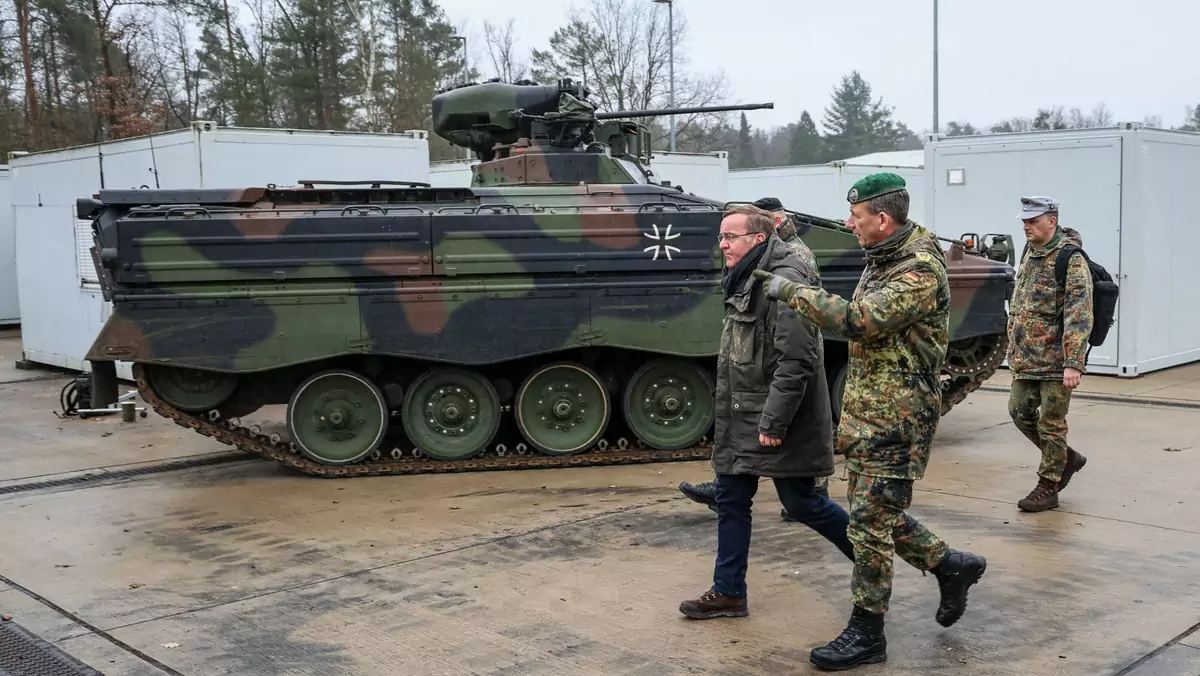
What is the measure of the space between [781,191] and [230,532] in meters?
15.7

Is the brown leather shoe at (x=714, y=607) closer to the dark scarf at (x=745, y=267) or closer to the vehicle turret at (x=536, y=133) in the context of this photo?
the dark scarf at (x=745, y=267)

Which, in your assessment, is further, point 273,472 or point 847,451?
point 273,472

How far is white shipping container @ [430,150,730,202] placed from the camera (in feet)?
60.0

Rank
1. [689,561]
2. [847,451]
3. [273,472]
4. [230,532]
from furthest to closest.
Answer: [273,472] < [230,532] < [689,561] < [847,451]

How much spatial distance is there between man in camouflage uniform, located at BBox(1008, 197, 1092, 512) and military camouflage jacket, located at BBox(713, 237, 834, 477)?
261cm

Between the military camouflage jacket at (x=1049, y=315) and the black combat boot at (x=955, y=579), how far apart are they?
7.88 feet

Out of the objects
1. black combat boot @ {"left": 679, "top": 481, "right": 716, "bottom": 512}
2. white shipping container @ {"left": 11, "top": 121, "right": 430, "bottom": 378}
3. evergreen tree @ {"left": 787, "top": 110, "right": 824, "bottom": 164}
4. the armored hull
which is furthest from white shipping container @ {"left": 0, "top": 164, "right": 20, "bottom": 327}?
evergreen tree @ {"left": 787, "top": 110, "right": 824, "bottom": 164}

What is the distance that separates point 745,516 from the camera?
5.02 m

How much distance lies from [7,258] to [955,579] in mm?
20466

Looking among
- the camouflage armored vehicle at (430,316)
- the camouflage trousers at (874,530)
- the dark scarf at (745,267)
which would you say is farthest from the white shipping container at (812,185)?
the camouflage trousers at (874,530)

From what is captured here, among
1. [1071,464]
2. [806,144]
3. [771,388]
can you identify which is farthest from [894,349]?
[806,144]

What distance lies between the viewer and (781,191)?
69.4ft

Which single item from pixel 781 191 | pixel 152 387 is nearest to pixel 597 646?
pixel 152 387

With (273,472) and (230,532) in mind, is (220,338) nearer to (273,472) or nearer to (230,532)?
(273,472)
